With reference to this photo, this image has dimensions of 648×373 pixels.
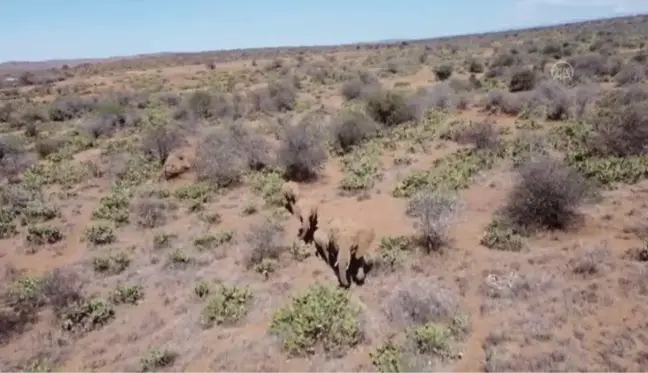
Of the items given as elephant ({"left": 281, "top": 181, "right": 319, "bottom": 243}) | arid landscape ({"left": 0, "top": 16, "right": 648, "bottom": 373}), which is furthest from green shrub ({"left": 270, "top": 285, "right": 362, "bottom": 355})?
elephant ({"left": 281, "top": 181, "right": 319, "bottom": 243})

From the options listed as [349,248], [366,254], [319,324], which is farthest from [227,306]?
[366,254]

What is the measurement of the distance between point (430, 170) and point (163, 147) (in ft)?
29.6

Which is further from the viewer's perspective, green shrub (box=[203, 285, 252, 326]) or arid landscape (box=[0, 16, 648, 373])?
green shrub (box=[203, 285, 252, 326])

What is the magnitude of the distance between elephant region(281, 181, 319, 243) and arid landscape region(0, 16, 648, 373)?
0.30 meters

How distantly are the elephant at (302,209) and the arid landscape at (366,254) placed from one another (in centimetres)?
30

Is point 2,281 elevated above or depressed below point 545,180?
below

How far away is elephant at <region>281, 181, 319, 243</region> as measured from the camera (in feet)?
35.4

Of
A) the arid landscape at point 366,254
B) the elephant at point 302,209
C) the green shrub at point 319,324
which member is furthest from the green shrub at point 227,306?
the elephant at point 302,209

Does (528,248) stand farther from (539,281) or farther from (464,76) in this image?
(464,76)

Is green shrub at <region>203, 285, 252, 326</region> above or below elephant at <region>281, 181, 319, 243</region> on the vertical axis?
below

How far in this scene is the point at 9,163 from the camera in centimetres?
1806

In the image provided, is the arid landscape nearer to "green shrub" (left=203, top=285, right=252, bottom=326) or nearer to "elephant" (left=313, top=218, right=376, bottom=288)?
"green shrub" (left=203, top=285, right=252, bottom=326)

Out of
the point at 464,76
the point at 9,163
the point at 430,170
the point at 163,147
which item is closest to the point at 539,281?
the point at 430,170

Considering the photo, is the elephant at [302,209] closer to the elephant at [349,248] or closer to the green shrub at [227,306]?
the elephant at [349,248]
